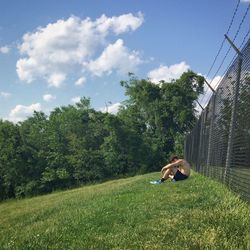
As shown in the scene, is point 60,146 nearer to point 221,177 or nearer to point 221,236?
point 221,177

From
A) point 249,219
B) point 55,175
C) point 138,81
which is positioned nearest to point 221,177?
point 249,219

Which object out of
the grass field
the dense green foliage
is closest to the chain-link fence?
the grass field

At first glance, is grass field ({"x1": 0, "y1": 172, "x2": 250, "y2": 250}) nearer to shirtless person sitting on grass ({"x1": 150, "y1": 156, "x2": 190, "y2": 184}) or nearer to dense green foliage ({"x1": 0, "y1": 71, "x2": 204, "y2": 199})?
shirtless person sitting on grass ({"x1": 150, "y1": 156, "x2": 190, "y2": 184})

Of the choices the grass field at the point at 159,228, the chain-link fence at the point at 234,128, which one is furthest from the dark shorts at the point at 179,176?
the grass field at the point at 159,228

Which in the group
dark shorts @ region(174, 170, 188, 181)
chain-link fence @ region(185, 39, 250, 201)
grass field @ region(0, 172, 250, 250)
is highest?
chain-link fence @ region(185, 39, 250, 201)

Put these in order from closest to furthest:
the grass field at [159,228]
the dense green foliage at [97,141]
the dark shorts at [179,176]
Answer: the grass field at [159,228] → the dark shorts at [179,176] → the dense green foliage at [97,141]

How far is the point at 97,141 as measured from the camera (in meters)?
56.9

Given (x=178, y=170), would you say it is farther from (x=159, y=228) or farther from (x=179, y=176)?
(x=159, y=228)

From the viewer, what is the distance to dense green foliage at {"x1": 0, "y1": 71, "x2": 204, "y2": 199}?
52938mm

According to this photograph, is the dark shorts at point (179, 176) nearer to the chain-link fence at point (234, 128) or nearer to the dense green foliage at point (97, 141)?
the chain-link fence at point (234, 128)

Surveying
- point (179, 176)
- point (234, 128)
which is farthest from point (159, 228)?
point (179, 176)

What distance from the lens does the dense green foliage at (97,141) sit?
174ft

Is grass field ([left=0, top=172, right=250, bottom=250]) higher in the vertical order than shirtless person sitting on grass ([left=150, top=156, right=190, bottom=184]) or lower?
lower

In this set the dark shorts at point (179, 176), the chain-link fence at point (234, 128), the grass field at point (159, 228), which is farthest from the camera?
the dark shorts at point (179, 176)
